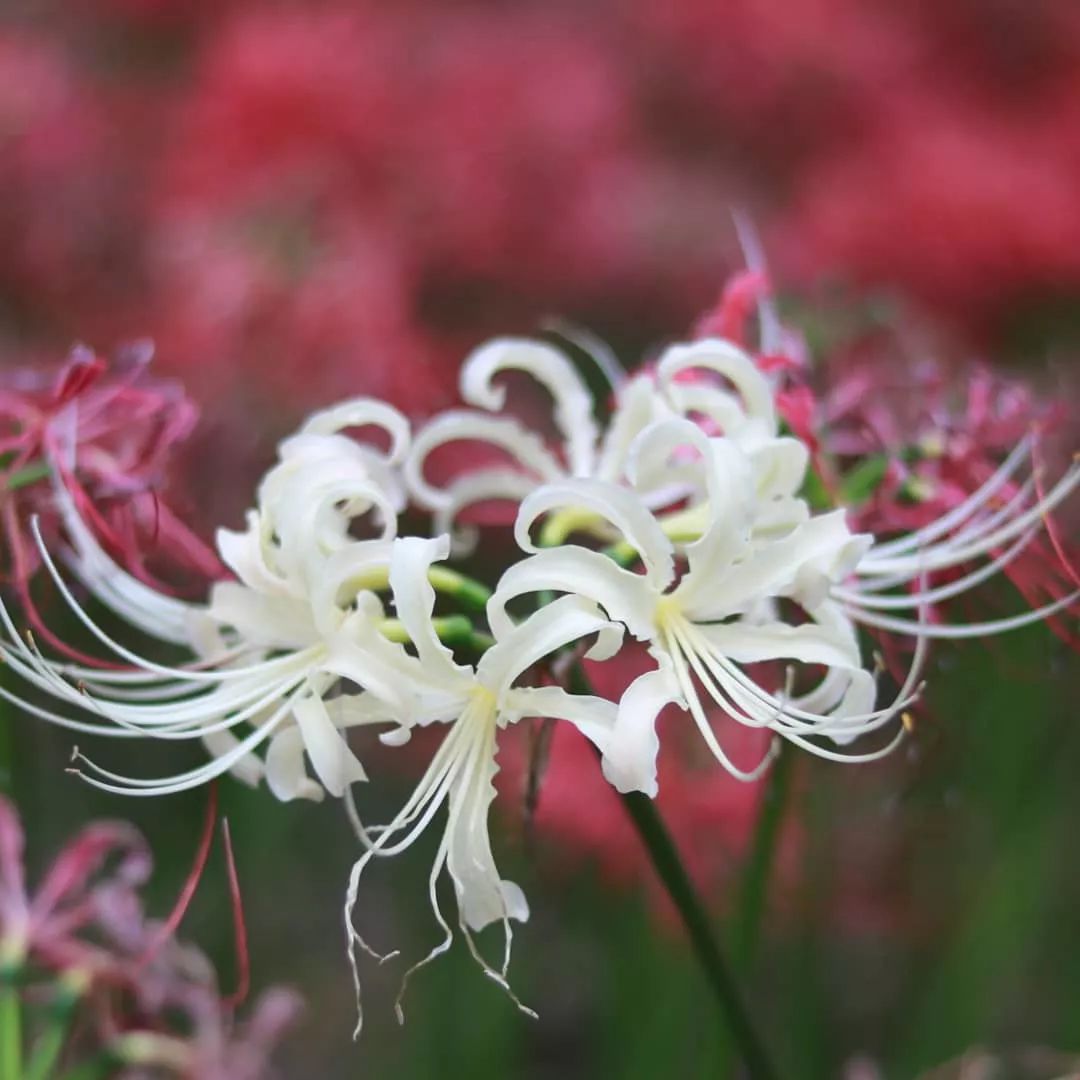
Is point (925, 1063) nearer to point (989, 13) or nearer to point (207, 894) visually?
point (207, 894)

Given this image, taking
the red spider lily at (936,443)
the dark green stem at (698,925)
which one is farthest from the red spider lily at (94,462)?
the red spider lily at (936,443)

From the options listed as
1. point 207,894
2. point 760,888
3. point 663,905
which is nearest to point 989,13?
point 663,905

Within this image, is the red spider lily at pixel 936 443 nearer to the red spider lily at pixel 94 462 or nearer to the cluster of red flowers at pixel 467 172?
the red spider lily at pixel 94 462

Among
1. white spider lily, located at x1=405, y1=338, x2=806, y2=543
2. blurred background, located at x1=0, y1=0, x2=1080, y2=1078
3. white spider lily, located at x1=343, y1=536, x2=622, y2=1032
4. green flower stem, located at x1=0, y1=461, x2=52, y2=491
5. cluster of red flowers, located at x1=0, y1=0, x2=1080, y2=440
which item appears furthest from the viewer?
cluster of red flowers, located at x1=0, y1=0, x2=1080, y2=440

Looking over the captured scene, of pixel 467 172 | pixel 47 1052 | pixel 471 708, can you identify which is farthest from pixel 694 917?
pixel 467 172

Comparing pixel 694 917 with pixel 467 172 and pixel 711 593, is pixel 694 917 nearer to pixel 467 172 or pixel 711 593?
pixel 711 593

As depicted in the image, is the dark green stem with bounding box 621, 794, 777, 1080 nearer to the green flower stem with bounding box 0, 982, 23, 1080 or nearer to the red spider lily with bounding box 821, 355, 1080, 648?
the red spider lily with bounding box 821, 355, 1080, 648

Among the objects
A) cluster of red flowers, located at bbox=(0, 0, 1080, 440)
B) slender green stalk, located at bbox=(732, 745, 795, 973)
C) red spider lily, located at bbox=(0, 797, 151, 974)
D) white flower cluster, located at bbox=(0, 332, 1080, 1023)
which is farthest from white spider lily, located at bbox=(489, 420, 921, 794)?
cluster of red flowers, located at bbox=(0, 0, 1080, 440)
